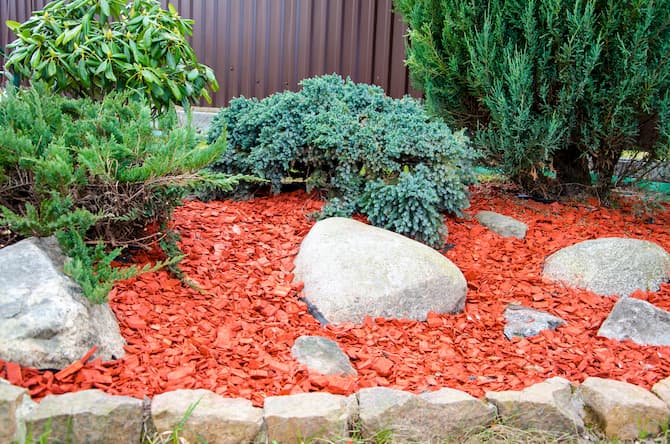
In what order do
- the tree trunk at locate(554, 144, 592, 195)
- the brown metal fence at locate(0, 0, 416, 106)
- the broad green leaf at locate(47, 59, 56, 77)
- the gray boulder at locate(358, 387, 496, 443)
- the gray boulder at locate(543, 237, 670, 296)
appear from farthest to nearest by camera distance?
1. the brown metal fence at locate(0, 0, 416, 106)
2. the tree trunk at locate(554, 144, 592, 195)
3. the broad green leaf at locate(47, 59, 56, 77)
4. the gray boulder at locate(543, 237, 670, 296)
5. the gray boulder at locate(358, 387, 496, 443)

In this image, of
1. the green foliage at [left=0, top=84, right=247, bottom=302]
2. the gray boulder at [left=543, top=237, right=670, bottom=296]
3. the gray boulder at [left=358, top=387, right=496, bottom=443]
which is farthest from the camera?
the gray boulder at [left=543, top=237, right=670, bottom=296]

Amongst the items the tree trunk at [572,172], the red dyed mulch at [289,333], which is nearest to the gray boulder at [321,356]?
the red dyed mulch at [289,333]

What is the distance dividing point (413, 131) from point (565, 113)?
1.26 m

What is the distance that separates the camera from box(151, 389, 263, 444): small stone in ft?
8.18

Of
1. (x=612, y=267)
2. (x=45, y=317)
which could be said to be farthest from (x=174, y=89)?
(x=612, y=267)

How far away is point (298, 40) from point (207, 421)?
6.57 metres

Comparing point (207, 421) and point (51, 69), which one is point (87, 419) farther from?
point (51, 69)

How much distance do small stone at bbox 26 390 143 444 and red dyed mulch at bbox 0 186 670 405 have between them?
121 mm

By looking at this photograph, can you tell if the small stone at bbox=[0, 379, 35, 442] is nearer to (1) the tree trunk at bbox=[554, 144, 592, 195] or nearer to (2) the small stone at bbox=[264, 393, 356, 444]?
(2) the small stone at bbox=[264, 393, 356, 444]

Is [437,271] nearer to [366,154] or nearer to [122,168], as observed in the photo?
[366,154]

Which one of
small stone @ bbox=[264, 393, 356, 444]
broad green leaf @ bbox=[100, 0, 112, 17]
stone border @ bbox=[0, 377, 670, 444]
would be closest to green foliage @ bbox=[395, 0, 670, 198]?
broad green leaf @ bbox=[100, 0, 112, 17]

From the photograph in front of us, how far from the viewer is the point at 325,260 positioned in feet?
11.9

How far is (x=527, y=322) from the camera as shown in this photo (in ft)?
11.7

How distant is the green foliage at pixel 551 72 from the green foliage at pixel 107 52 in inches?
76.7
